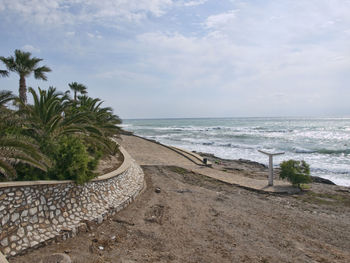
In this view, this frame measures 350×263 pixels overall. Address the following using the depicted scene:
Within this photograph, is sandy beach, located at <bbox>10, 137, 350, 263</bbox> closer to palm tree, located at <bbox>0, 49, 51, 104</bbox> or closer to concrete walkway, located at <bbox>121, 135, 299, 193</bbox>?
concrete walkway, located at <bbox>121, 135, 299, 193</bbox>

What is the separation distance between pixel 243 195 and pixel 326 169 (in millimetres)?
11520

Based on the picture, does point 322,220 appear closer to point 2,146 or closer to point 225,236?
point 225,236

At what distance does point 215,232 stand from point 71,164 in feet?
13.7

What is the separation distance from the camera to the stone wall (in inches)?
177

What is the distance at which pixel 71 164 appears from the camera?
6.11 metres

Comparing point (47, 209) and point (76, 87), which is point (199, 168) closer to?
point (47, 209)

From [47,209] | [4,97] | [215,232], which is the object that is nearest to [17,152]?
[47,209]

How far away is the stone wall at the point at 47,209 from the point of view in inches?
177

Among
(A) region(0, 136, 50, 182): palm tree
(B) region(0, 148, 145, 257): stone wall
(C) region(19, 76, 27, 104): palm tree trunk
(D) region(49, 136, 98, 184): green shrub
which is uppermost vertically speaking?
(C) region(19, 76, 27, 104): palm tree trunk

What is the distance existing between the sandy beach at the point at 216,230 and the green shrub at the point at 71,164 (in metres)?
1.36

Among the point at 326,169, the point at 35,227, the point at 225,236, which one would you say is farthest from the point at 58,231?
the point at 326,169

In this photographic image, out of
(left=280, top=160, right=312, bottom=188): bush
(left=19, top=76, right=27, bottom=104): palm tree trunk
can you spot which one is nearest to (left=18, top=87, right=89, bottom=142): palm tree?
(left=19, top=76, right=27, bottom=104): palm tree trunk

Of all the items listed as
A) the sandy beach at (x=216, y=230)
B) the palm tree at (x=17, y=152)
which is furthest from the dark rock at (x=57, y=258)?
the palm tree at (x=17, y=152)

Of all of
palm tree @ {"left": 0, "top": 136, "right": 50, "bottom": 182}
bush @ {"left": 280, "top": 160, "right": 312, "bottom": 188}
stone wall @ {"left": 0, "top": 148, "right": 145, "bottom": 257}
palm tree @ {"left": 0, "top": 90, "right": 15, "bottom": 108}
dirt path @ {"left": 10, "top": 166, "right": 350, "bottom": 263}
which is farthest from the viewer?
bush @ {"left": 280, "top": 160, "right": 312, "bottom": 188}
